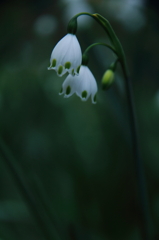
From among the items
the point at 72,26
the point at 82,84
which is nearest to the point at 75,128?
the point at 82,84

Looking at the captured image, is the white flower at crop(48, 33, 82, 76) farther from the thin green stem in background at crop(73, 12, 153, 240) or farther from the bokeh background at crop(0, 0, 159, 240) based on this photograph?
the bokeh background at crop(0, 0, 159, 240)

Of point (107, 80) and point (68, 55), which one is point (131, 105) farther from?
point (68, 55)

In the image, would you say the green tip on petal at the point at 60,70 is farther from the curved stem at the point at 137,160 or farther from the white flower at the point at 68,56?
the curved stem at the point at 137,160

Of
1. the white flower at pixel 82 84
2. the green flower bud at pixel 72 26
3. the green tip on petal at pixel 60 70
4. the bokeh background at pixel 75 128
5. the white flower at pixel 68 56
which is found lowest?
the bokeh background at pixel 75 128

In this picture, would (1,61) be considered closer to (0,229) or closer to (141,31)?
(141,31)

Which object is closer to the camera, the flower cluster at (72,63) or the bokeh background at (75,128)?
the flower cluster at (72,63)

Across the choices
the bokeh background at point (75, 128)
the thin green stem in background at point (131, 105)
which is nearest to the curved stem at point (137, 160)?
the thin green stem in background at point (131, 105)

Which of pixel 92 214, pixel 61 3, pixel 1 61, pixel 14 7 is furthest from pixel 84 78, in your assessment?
pixel 14 7
